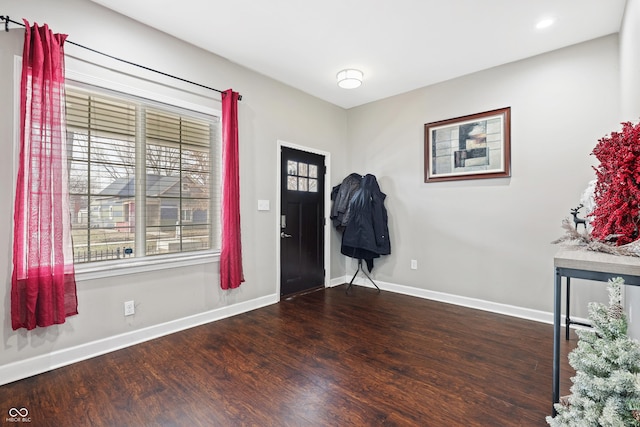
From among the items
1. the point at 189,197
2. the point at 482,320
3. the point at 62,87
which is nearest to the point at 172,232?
the point at 189,197

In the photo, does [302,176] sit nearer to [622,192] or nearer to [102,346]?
[102,346]

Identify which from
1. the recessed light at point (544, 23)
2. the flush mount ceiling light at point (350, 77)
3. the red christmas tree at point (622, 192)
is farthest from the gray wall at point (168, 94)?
the red christmas tree at point (622, 192)

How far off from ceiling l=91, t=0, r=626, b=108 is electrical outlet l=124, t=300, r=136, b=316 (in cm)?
241

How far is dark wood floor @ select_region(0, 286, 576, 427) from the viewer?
68.0 inches

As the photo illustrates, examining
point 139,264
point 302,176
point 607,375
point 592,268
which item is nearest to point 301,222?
point 302,176

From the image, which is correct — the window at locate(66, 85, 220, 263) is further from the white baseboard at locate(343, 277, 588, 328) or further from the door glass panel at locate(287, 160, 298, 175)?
the white baseboard at locate(343, 277, 588, 328)

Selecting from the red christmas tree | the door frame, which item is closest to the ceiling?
the door frame

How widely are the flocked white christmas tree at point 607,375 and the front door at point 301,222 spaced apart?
319 cm

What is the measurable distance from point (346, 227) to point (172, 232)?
7.31ft

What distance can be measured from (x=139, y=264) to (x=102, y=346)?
0.67m

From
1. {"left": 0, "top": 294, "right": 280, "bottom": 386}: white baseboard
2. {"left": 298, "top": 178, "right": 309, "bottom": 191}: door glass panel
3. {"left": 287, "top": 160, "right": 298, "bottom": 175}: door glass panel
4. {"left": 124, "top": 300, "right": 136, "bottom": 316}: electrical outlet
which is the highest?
{"left": 287, "top": 160, "right": 298, "bottom": 175}: door glass panel

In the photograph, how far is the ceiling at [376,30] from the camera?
243cm

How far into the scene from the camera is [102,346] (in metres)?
2.44

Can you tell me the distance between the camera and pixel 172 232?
2.92 meters
